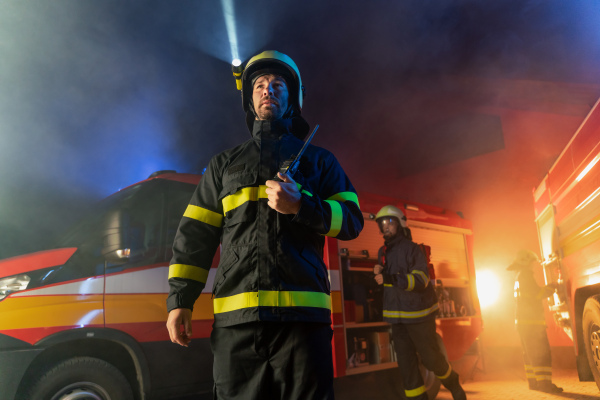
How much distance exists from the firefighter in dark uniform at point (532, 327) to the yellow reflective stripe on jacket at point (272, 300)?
536cm

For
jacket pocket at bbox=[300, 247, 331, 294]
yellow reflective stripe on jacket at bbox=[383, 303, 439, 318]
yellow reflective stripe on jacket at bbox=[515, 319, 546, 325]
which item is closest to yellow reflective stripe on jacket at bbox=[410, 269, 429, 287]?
yellow reflective stripe on jacket at bbox=[383, 303, 439, 318]

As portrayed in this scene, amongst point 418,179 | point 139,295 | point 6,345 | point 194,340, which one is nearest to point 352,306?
point 194,340

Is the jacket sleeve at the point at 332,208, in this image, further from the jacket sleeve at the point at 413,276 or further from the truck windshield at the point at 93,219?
the jacket sleeve at the point at 413,276

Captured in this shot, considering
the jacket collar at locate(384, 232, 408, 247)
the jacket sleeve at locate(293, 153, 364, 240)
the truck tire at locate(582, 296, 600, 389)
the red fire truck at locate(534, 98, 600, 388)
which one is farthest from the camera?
the jacket collar at locate(384, 232, 408, 247)

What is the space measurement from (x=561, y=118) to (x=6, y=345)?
12.1 metres

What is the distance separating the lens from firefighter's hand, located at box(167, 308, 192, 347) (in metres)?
1.68

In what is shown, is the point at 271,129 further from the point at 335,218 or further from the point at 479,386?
the point at 479,386

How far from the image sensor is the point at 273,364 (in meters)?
1.52

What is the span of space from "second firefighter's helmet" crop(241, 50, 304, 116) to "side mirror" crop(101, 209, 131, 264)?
1831 mm

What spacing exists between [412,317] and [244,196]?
132 inches

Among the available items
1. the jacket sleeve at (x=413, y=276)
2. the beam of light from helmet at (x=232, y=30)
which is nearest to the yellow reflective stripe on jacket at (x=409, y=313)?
the jacket sleeve at (x=413, y=276)

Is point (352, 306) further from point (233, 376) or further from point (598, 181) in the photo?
point (233, 376)

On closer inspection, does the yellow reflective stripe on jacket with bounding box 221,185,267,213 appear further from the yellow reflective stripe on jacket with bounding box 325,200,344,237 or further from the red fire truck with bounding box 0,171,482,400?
the red fire truck with bounding box 0,171,482,400

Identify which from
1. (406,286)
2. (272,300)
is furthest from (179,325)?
(406,286)
